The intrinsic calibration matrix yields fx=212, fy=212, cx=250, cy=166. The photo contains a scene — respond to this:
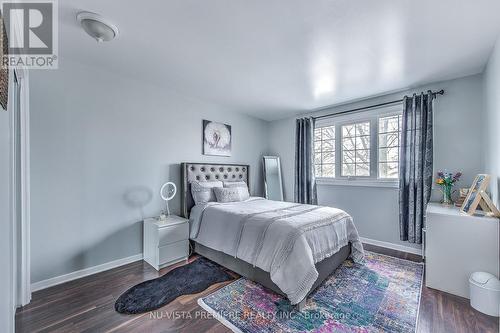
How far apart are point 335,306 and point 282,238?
0.73 meters

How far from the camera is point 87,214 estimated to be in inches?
94.1

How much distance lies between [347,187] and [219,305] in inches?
109

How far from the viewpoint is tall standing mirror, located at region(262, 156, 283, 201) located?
4.41m

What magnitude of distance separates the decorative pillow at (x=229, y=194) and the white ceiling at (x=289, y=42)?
150 centimetres

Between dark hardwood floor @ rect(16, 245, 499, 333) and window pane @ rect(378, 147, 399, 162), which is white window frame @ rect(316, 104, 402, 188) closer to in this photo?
window pane @ rect(378, 147, 399, 162)

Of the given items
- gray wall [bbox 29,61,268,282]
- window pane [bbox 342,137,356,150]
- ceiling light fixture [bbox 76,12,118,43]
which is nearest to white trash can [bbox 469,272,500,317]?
window pane [bbox 342,137,356,150]

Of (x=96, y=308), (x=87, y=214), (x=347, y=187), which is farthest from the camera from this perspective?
(x=347, y=187)

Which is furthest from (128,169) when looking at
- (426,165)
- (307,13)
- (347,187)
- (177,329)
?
(426,165)

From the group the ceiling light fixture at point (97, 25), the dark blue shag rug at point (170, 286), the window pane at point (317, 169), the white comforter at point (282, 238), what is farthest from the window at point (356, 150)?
the ceiling light fixture at point (97, 25)

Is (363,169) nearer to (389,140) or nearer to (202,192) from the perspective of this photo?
(389,140)

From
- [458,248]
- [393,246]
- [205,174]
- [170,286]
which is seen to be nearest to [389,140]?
[393,246]

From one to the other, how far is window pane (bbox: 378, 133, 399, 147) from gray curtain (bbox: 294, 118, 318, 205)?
3.64 feet

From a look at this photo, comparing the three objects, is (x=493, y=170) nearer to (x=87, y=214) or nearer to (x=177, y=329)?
(x=177, y=329)

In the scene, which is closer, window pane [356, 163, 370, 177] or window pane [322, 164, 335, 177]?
window pane [356, 163, 370, 177]
